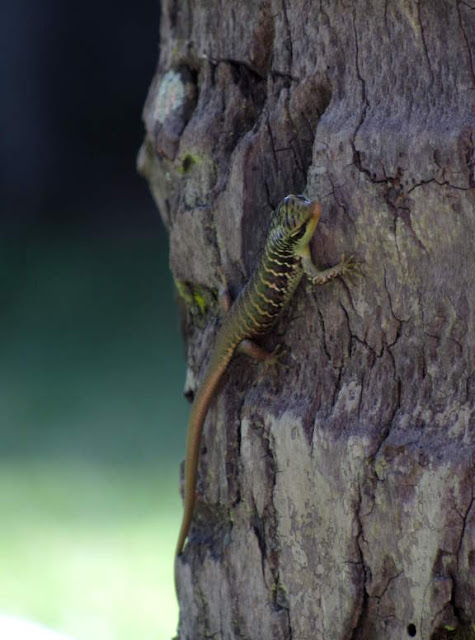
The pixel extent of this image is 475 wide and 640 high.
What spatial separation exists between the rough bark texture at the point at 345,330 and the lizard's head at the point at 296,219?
47 millimetres

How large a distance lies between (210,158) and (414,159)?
742mm

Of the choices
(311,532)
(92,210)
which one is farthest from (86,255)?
(311,532)

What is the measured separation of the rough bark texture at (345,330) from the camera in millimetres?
1981

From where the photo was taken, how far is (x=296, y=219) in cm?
215

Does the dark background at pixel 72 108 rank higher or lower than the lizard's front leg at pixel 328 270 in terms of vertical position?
higher

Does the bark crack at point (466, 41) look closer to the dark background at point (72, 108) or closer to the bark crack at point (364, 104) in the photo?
the bark crack at point (364, 104)

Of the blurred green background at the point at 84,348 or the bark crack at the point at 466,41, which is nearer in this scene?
the bark crack at the point at 466,41

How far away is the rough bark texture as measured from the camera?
6.50ft

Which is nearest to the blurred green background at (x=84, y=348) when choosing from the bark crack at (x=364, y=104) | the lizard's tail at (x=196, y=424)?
the lizard's tail at (x=196, y=424)

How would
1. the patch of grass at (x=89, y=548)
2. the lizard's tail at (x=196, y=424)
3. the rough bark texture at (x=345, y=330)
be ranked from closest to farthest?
the rough bark texture at (x=345, y=330)
the lizard's tail at (x=196, y=424)
the patch of grass at (x=89, y=548)

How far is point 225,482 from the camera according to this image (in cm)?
245

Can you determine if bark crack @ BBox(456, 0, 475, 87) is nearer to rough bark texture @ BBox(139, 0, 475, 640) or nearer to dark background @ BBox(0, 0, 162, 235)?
rough bark texture @ BBox(139, 0, 475, 640)

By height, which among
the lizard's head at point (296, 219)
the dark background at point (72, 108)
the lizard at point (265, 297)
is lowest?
the lizard at point (265, 297)

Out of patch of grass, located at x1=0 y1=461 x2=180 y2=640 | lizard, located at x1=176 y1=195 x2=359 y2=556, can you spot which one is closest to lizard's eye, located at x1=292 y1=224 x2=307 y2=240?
lizard, located at x1=176 y1=195 x2=359 y2=556
